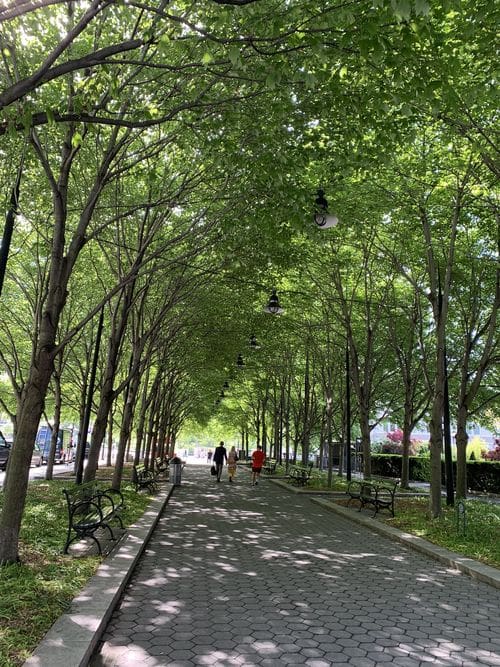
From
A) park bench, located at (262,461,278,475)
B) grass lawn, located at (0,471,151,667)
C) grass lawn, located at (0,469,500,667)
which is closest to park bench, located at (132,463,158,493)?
grass lawn, located at (0,469,500,667)

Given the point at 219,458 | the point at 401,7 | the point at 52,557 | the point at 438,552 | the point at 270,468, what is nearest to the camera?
the point at 401,7

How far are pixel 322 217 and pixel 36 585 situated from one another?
6136 millimetres

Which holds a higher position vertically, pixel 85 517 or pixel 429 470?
pixel 429 470

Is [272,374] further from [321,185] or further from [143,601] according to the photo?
[143,601]

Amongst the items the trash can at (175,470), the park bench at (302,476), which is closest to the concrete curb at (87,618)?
the trash can at (175,470)

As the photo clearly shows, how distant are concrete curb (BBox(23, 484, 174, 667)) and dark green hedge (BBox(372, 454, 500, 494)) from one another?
843 inches

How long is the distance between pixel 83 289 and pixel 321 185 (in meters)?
12.1

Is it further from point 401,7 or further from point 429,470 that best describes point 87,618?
point 429,470

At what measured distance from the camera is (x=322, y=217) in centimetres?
840

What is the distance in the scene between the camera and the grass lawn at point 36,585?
4559 mm

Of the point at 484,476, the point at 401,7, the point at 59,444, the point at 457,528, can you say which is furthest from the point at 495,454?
the point at 59,444

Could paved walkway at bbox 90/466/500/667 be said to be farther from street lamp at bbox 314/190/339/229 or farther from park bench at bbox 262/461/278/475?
park bench at bbox 262/461/278/475

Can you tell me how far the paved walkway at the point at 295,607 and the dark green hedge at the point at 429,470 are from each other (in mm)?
16538

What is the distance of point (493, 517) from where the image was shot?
13.2 m
